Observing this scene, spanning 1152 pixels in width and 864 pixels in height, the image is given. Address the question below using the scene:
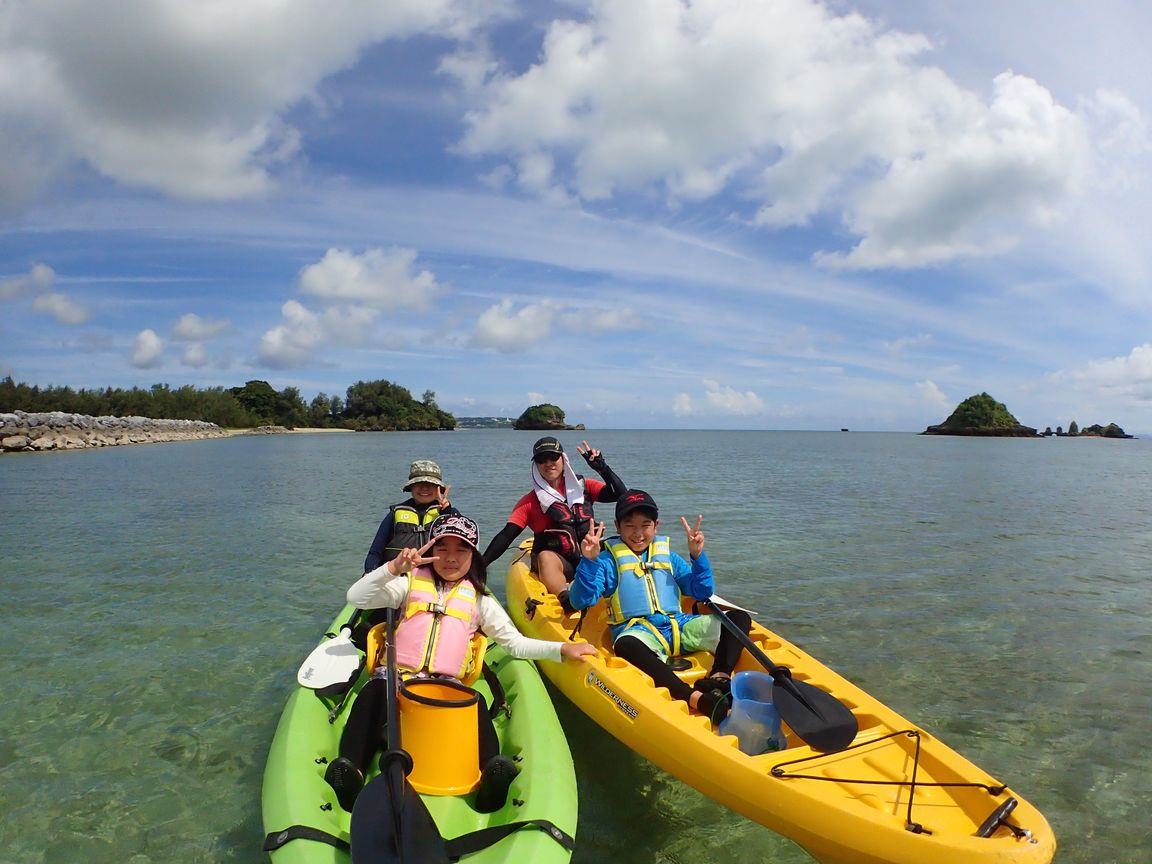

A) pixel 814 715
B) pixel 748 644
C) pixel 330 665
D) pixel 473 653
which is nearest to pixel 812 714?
pixel 814 715

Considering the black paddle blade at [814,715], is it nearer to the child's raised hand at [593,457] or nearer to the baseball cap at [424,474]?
the child's raised hand at [593,457]

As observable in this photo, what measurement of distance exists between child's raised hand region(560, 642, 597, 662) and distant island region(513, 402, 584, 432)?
451 feet

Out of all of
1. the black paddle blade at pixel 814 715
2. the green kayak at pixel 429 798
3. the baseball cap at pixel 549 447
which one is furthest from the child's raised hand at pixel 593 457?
the black paddle blade at pixel 814 715

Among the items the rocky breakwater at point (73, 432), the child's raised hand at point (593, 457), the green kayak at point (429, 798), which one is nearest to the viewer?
the green kayak at point (429, 798)

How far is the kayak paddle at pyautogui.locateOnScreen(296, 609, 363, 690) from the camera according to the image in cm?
457

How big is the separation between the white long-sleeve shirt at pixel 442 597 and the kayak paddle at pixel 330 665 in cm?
53

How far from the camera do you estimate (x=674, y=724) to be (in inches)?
164

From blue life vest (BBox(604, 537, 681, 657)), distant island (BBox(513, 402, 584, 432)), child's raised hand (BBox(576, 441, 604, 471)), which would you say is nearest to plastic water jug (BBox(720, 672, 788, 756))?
blue life vest (BBox(604, 537, 681, 657))

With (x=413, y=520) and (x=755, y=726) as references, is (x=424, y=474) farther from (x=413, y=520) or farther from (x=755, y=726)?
(x=755, y=726)

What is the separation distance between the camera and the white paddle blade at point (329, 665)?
4566mm

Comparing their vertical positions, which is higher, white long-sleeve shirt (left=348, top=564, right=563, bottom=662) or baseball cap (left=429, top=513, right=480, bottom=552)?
baseball cap (left=429, top=513, right=480, bottom=552)

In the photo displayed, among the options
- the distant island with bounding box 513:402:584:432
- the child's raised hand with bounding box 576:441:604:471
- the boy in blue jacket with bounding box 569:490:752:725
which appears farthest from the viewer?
the distant island with bounding box 513:402:584:432

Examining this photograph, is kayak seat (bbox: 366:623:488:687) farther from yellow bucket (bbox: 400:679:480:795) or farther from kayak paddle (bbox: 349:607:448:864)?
kayak paddle (bbox: 349:607:448:864)

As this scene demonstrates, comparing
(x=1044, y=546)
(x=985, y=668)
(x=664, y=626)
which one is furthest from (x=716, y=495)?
(x=664, y=626)
